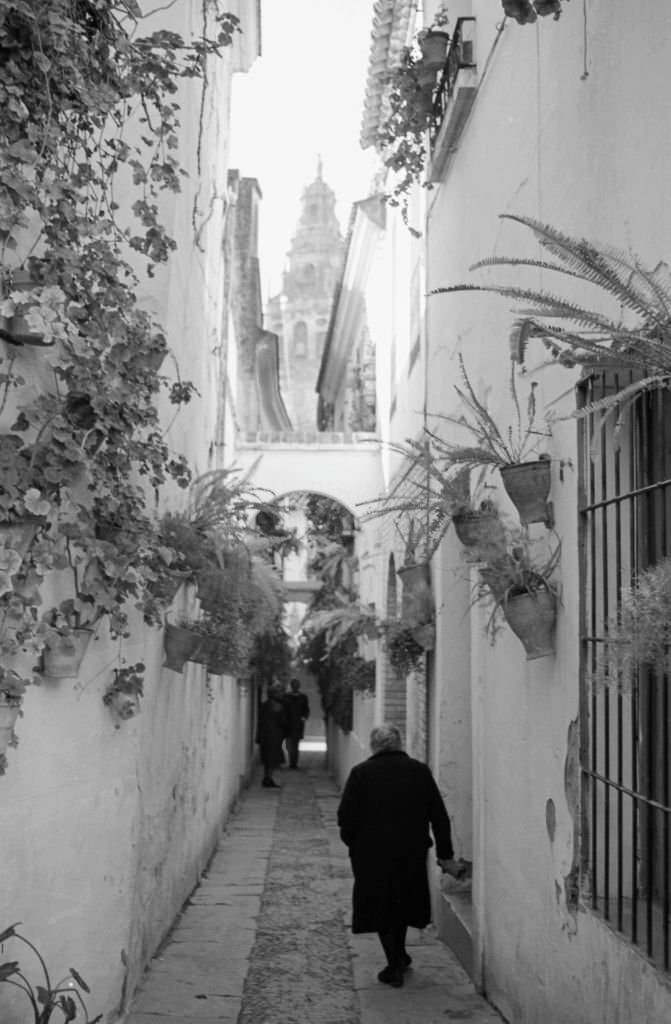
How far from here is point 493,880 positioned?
6.49m

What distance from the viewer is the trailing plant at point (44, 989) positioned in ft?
15.1

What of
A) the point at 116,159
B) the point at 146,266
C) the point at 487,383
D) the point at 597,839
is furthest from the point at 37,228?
the point at 597,839

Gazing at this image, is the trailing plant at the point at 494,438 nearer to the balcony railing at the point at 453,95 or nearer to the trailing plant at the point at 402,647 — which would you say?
the balcony railing at the point at 453,95

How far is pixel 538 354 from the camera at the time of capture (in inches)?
224

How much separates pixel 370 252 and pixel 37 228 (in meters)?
14.4

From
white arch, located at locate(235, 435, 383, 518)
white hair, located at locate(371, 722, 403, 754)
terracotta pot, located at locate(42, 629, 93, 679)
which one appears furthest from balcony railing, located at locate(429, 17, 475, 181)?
white arch, located at locate(235, 435, 383, 518)

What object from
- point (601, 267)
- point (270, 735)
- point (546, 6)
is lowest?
point (270, 735)

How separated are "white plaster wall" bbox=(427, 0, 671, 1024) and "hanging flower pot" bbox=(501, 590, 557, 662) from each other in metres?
0.07

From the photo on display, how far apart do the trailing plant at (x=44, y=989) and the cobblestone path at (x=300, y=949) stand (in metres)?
1.13

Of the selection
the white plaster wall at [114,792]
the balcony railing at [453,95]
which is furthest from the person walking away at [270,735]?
the balcony railing at [453,95]

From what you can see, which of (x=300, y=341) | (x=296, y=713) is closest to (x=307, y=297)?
(x=300, y=341)

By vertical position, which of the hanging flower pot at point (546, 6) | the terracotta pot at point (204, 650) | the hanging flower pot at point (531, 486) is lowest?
the terracotta pot at point (204, 650)

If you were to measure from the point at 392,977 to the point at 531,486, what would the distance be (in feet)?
10.5

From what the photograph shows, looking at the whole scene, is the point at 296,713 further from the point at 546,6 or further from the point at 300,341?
the point at 300,341
